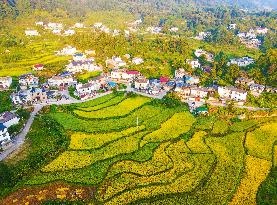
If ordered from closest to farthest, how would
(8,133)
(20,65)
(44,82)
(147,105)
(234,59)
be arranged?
1. (8,133)
2. (147,105)
3. (44,82)
4. (20,65)
5. (234,59)

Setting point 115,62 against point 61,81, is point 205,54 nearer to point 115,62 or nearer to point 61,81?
point 115,62

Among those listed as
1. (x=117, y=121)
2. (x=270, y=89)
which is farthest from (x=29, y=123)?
(x=270, y=89)

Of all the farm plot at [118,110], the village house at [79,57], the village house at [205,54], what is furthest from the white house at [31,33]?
the farm plot at [118,110]

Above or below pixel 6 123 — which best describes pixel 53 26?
below

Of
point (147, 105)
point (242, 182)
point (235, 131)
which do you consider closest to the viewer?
point (242, 182)

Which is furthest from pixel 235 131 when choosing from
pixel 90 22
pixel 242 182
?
pixel 90 22

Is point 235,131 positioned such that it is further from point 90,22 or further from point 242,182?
point 90,22

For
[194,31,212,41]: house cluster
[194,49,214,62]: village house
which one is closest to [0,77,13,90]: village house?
[194,49,214,62]: village house
